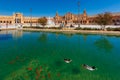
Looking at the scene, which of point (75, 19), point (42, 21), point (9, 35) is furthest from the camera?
point (75, 19)

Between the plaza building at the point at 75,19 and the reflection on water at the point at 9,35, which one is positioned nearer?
the reflection on water at the point at 9,35

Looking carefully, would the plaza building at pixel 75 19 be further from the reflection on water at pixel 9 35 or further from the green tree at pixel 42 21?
the reflection on water at pixel 9 35

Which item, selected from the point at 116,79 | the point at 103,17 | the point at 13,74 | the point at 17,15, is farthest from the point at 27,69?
the point at 17,15

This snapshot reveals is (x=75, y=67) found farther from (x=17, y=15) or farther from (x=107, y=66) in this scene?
(x=17, y=15)

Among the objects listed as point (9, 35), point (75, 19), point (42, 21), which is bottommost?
point (9, 35)

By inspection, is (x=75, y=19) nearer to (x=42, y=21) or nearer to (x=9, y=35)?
(x=42, y=21)

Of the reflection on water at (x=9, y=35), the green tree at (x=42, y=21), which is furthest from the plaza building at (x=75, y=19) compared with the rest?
the reflection on water at (x=9, y=35)

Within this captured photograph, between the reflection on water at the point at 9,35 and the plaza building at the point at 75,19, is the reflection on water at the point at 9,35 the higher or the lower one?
the lower one

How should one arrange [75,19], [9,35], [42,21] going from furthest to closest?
[75,19] < [42,21] < [9,35]

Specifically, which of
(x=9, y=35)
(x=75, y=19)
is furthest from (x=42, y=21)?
(x=75, y=19)

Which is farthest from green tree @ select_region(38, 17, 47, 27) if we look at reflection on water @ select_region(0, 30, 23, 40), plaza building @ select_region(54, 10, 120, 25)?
reflection on water @ select_region(0, 30, 23, 40)

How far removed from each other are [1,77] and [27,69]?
2.15 m

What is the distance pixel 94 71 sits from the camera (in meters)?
11.4

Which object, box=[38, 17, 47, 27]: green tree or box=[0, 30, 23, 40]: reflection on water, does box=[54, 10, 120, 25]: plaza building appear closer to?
box=[38, 17, 47, 27]: green tree
